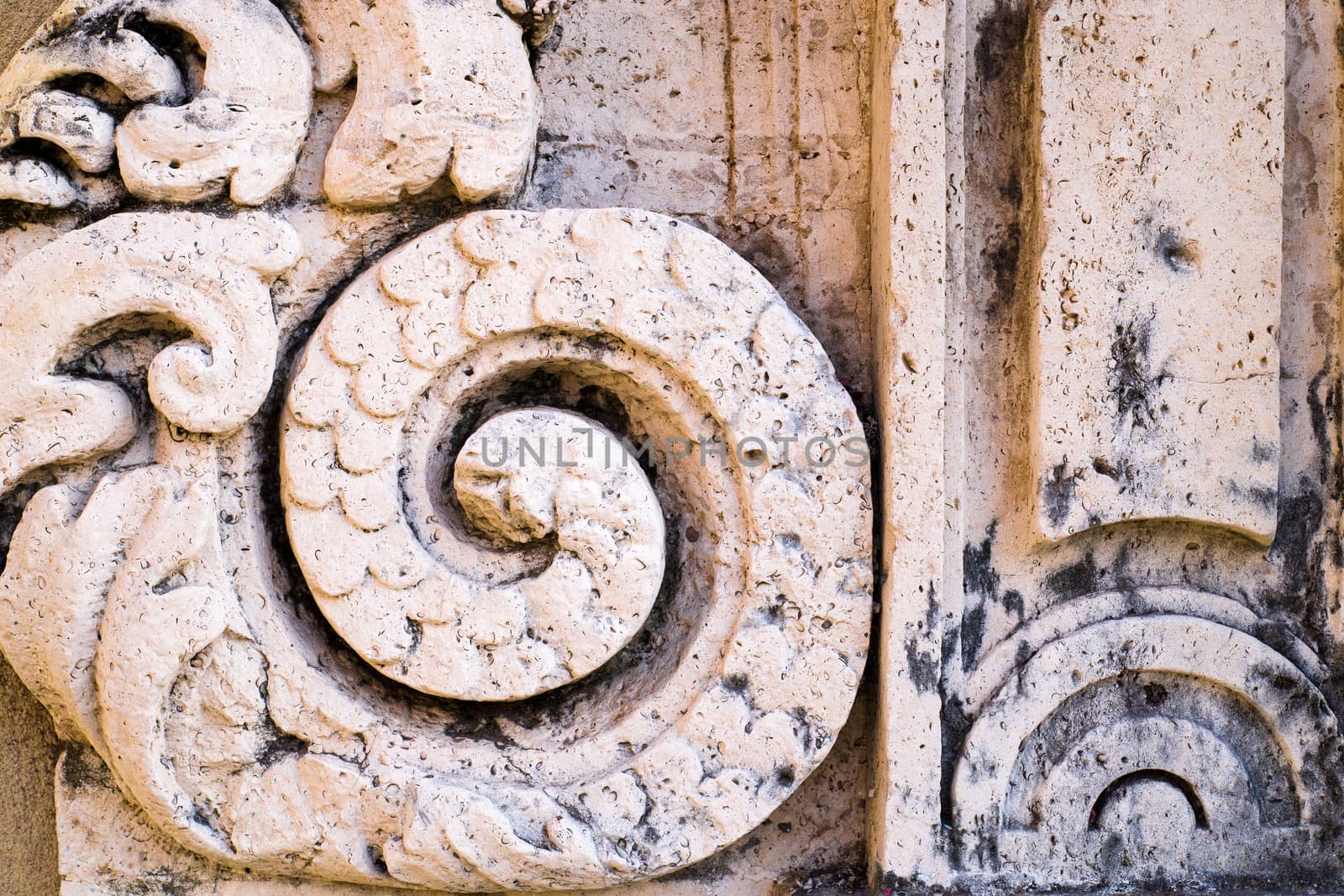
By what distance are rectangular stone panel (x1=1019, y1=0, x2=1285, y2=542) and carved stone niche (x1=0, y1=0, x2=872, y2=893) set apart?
30 cm

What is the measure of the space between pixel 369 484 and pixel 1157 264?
0.99 m

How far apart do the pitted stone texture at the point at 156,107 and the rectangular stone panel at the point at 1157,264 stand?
939 mm

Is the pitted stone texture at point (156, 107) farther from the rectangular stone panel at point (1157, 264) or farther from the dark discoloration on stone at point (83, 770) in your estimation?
the rectangular stone panel at point (1157, 264)

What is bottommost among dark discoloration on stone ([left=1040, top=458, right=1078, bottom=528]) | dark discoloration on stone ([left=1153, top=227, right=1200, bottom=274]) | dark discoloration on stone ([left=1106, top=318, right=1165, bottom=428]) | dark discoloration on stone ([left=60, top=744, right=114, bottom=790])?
dark discoloration on stone ([left=60, top=744, right=114, bottom=790])

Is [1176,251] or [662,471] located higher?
[1176,251]

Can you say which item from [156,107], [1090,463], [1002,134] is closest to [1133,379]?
[1090,463]

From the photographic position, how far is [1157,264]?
1.39 meters

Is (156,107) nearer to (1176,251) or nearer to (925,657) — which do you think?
(925,657)

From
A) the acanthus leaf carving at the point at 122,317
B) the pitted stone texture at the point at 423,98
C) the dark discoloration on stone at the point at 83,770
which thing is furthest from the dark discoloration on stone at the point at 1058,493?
the dark discoloration on stone at the point at 83,770

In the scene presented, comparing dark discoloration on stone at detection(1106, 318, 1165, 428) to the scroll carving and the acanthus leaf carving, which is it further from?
the acanthus leaf carving

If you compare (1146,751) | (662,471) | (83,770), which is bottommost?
(83,770)

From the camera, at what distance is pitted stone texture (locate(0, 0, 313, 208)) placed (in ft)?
4.28

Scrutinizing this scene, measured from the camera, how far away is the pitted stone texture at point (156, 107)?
1306mm

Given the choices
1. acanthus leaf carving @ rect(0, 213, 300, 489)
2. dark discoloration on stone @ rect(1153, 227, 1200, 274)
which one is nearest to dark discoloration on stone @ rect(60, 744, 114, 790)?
acanthus leaf carving @ rect(0, 213, 300, 489)
